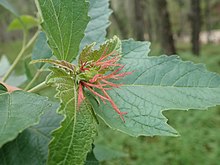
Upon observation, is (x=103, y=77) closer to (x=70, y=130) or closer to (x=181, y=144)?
(x=70, y=130)

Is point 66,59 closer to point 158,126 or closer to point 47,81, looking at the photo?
point 47,81

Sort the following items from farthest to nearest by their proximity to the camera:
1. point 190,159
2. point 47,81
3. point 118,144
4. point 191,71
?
point 118,144 → point 190,159 → point 191,71 → point 47,81

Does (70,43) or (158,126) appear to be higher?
(70,43)

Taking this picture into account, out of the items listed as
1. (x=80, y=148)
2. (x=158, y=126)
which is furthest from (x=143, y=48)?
(x=80, y=148)

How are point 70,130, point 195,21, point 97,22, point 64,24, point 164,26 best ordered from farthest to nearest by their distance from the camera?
point 195,21 → point 164,26 → point 97,22 → point 64,24 → point 70,130

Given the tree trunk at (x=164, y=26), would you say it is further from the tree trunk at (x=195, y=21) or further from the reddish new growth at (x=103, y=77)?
the reddish new growth at (x=103, y=77)

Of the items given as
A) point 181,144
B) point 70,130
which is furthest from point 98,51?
point 181,144
